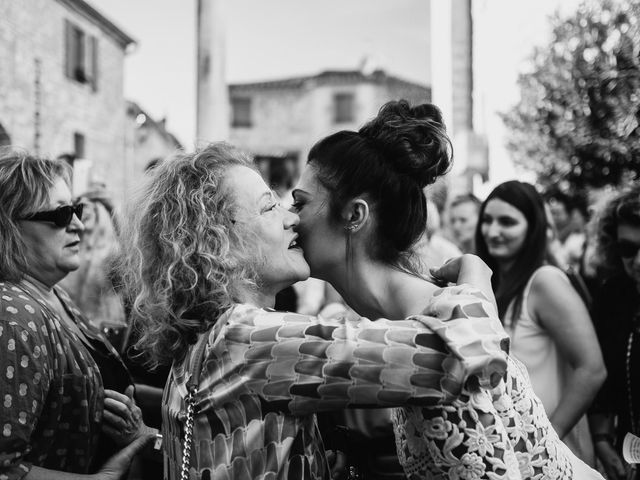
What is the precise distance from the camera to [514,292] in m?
3.42

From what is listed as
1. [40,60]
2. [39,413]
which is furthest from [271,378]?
[40,60]

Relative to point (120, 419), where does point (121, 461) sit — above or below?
below

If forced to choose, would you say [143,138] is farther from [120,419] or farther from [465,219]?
[120,419]

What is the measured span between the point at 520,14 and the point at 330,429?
13.6 meters

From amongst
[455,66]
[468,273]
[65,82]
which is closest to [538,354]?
[468,273]

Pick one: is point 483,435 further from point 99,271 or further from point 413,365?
point 99,271

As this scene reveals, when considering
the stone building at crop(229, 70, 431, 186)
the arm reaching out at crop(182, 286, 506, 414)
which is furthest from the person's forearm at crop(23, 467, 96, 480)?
the stone building at crop(229, 70, 431, 186)

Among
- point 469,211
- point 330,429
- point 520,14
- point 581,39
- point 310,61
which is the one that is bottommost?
point 330,429

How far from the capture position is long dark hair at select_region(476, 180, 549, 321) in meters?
3.43

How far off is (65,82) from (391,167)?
21.6 metres

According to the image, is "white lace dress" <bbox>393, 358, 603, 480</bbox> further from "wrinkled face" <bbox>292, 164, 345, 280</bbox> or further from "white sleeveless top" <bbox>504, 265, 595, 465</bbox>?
"white sleeveless top" <bbox>504, 265, 595, 465</bbox>

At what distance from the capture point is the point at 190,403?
1613 mm

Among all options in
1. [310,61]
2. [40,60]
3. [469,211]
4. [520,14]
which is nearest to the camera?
[469,211]

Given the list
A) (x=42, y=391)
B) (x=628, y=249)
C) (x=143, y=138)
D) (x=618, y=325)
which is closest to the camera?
(x=42, y=391)
